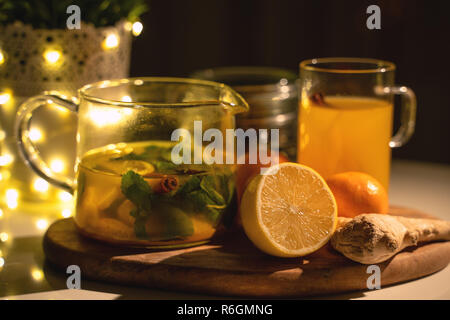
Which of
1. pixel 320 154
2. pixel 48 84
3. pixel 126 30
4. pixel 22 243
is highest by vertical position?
pixel 126 30

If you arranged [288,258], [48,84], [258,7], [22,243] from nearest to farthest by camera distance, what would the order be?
[288,258] < [22,243] < [48,84] < [258,7]

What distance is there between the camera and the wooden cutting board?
89 cm

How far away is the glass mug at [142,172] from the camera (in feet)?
3.04

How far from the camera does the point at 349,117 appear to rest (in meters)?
1.13

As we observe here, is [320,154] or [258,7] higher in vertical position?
[258,7]

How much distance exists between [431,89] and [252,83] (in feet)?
1.92

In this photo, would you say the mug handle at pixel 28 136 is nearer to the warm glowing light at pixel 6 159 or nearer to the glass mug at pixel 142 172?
the glass mug at pixel 142 172

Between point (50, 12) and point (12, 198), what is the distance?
1.31ft

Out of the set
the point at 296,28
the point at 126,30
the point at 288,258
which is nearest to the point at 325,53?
the point at 296,28

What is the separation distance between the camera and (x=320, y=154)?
1.17 m

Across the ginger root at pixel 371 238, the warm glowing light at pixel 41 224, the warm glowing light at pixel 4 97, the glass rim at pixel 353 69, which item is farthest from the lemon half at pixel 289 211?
the warm glowing light at pixel 4 97

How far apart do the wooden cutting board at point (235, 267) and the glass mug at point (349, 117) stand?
222 millimetres

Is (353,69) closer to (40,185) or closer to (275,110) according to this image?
(275,110)

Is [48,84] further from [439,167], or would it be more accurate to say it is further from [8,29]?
[439,167]
